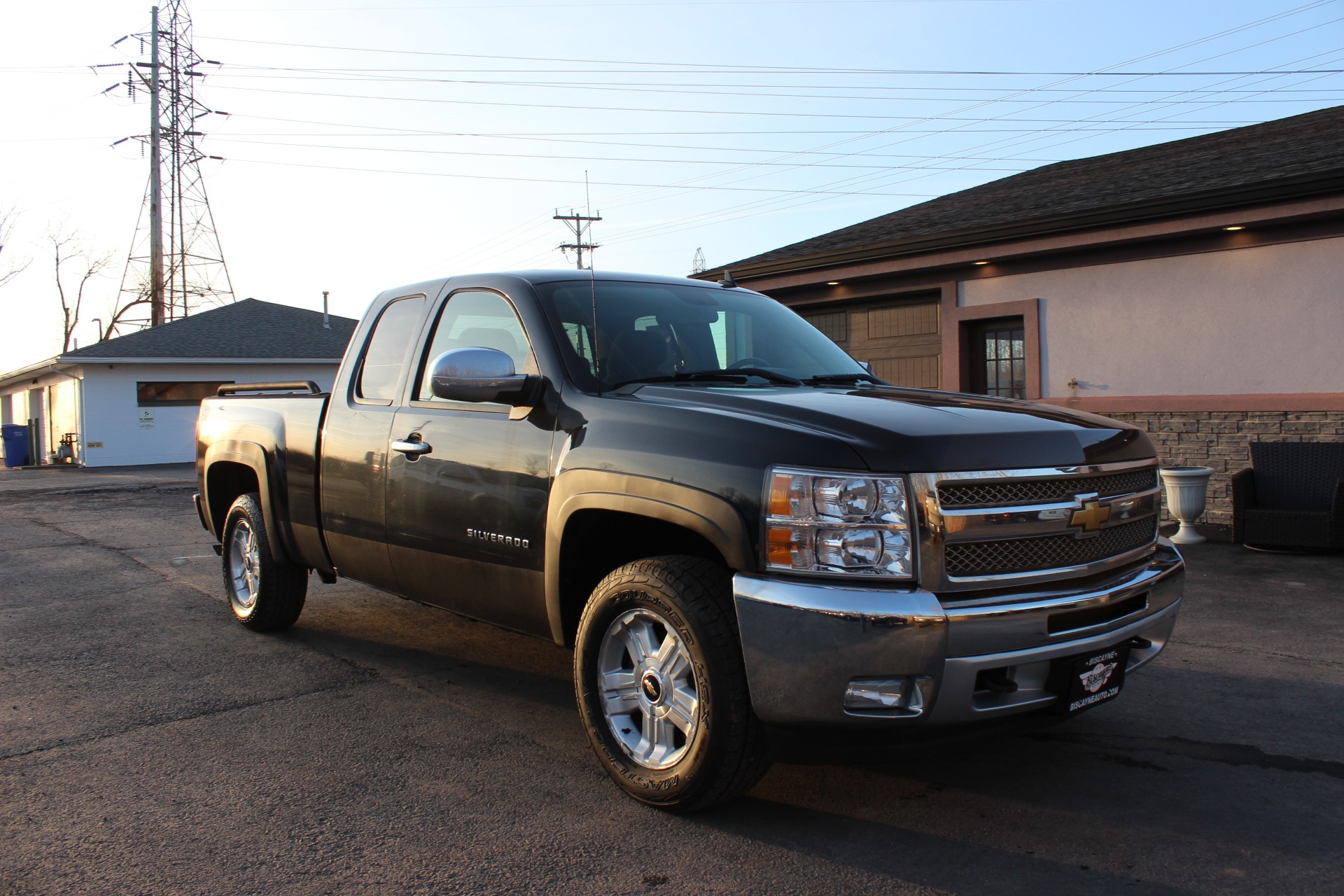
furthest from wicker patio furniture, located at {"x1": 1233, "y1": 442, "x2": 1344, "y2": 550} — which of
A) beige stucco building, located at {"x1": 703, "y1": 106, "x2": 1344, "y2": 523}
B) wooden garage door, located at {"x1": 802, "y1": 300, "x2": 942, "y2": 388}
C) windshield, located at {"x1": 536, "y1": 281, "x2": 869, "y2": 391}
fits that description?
windshield, located at {"x1": 536, "y1": 281, "x2": 869, "y2": 391}

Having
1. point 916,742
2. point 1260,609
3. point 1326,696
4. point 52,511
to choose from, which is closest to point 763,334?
point 916,742

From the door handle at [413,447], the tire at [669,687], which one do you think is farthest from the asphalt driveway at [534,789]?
the door handle at [413,447]

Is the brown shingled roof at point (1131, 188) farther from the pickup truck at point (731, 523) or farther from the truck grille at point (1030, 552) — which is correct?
the truck grille at point (1030, 552)

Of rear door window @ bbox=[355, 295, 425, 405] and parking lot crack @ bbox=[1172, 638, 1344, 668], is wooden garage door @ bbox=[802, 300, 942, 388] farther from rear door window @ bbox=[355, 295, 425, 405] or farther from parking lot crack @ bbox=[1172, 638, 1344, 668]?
rear door window @ bbox=[355, 295, 425, 405]

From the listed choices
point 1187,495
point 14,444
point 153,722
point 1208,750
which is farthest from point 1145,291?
point 14,444

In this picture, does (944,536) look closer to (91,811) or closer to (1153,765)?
(1153,765)

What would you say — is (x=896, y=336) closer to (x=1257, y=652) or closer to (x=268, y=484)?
(x=1257, y=652)

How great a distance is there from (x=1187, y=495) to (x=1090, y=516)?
25.2 feet

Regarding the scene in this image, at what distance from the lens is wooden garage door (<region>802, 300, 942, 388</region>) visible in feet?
43.8

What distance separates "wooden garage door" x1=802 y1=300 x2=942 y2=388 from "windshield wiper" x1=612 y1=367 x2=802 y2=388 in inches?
367

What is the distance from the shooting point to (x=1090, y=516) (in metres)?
3.39

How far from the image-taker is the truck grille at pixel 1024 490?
10.3ft

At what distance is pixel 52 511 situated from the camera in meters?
15.0

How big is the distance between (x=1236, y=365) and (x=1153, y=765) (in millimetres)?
7950
